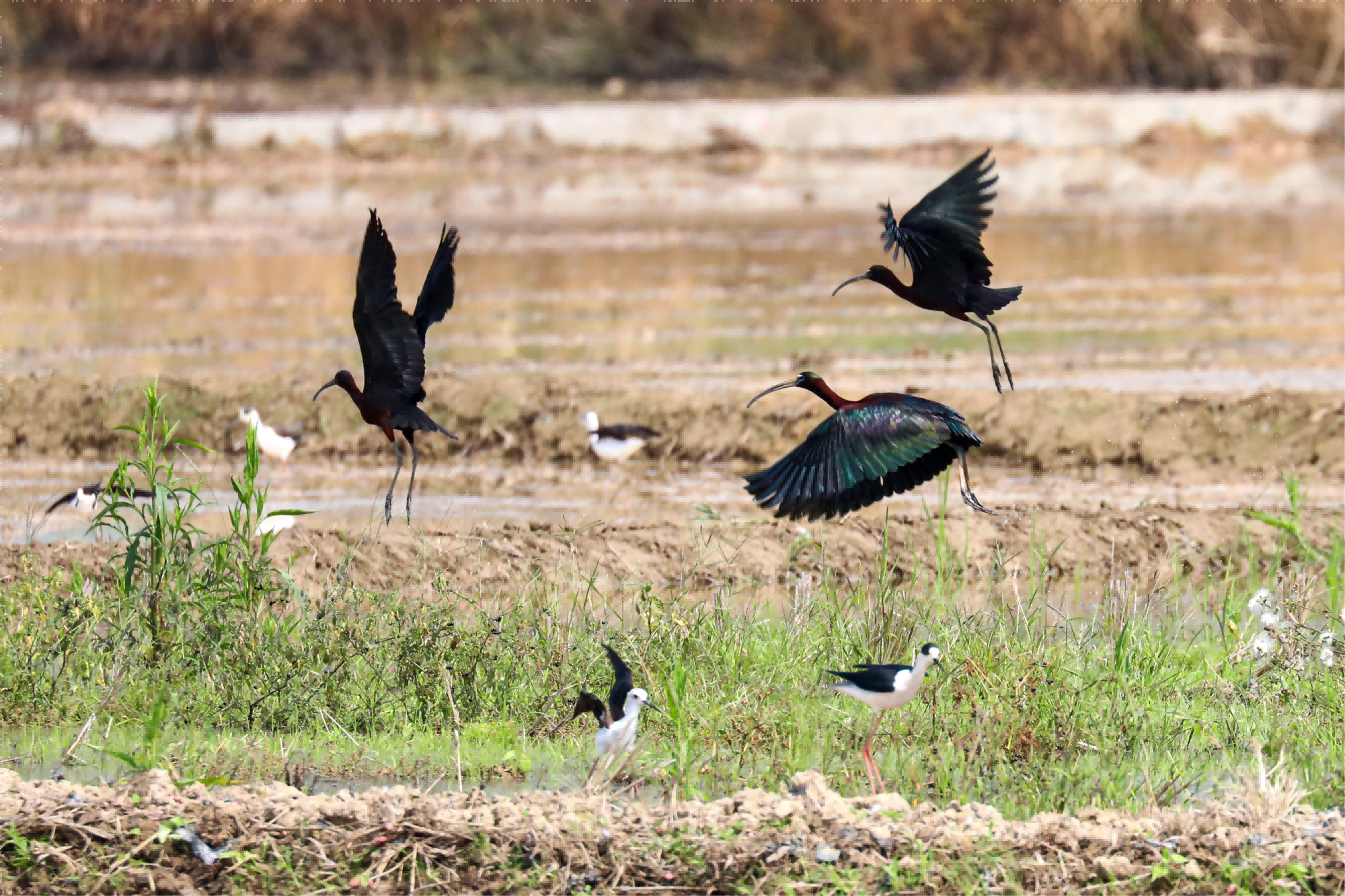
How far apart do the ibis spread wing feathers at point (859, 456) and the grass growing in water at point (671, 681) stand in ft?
1.92

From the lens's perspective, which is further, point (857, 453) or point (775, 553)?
point (775, 553)

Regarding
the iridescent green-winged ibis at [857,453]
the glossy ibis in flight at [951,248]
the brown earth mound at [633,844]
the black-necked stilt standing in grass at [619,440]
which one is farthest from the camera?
the black-necked stilt standing in grass at [619,440]

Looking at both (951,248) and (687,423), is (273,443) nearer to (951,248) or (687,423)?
(687,423)

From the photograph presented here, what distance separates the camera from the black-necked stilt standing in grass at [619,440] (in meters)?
9.45

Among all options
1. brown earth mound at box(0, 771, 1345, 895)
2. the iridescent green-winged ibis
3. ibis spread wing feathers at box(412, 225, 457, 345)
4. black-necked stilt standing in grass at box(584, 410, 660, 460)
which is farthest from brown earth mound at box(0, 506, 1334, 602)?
brown earth mound at box(0, 771, 1345, 895)

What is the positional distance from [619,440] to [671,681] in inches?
148

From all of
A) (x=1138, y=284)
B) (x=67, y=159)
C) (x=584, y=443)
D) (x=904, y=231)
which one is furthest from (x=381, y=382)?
(x=67, y=159)

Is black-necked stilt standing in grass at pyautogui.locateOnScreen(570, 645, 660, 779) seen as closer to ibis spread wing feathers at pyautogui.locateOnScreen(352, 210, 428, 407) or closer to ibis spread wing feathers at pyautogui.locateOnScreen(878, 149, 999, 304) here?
ibis spread wing feathers at pyautogui.locateOnScreen(352, 210, 428, 407)

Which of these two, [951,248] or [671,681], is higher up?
[951,248]

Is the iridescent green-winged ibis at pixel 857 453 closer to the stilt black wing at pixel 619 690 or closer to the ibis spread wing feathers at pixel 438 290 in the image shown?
the stilt black wing at pixel 619 690

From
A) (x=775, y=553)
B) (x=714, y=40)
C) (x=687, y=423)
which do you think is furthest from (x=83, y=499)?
(x=714, y=40)

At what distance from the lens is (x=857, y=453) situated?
17.5 ft

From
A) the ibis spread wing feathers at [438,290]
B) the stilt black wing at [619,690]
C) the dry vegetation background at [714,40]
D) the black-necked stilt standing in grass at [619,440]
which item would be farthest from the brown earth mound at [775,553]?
the dry vegetation background at [714,40]

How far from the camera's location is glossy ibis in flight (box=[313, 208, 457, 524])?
5367mm
